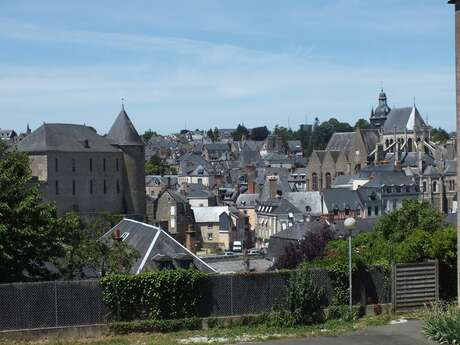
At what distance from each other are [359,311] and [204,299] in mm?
3783

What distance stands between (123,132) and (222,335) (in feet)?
181

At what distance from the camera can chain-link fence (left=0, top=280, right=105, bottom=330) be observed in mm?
15781

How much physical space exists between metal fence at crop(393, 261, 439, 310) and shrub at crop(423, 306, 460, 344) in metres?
2.63

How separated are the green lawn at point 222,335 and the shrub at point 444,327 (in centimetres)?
195

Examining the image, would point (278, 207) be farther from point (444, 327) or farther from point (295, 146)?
point (295, 146)

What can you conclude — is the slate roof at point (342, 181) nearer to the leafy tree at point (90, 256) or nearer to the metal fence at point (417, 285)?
the leafy tree at point (90, 256)

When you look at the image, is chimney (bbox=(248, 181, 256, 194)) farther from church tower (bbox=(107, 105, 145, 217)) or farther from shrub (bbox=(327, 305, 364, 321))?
shrub (bbox=(327, 305, 364, 321))

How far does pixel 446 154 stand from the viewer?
97500mm

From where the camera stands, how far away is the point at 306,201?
74750 mm

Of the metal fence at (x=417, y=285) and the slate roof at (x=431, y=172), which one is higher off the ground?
the slate roof at (x=431, y=172)

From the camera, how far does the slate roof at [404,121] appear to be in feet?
351

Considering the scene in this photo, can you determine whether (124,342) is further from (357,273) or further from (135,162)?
(135,162)

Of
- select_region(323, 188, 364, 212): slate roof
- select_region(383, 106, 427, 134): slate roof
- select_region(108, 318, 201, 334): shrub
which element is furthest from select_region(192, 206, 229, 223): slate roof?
select_region(108, 318, 201, 334): shrub

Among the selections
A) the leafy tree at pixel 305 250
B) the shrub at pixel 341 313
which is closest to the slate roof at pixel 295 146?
the leafy tree at pixel 305 250
